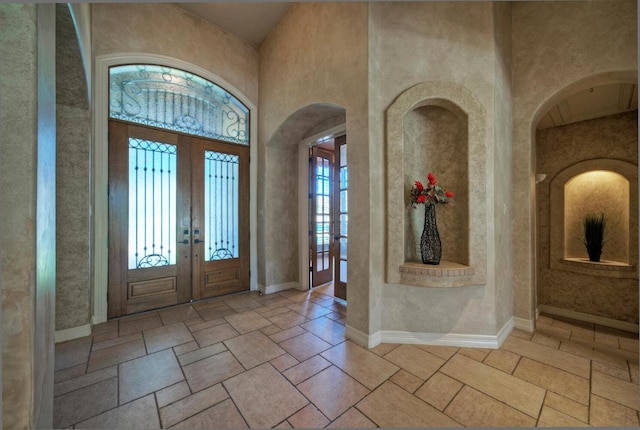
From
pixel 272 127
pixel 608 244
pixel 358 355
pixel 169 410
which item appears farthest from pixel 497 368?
pixel 272 127

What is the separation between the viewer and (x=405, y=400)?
1.75 meters

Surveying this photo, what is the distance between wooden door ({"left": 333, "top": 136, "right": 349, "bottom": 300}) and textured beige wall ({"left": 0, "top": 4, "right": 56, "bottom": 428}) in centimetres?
327

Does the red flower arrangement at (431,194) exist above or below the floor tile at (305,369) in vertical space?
above

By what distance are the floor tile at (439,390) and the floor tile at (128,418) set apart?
183 cm

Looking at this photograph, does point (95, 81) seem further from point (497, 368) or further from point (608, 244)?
point (608, 244)

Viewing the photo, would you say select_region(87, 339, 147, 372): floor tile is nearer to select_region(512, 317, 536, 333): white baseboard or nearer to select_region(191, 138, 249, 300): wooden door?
select_region(191, 138, 249, 300): wooden door

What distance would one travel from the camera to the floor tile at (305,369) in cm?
199

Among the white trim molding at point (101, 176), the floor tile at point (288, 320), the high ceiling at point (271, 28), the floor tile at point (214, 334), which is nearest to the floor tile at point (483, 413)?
the floor tile at point (288, 320)

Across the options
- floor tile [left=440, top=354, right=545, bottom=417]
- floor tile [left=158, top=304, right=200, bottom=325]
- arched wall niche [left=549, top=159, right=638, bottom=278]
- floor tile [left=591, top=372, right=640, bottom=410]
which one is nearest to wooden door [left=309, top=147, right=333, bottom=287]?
floor tile [left=158, top=304, right=200, bottom=325]

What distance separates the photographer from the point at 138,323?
9.86ft

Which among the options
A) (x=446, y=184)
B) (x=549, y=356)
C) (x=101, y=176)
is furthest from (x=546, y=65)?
(x=101, y=176)

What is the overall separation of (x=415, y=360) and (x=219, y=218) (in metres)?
3.34

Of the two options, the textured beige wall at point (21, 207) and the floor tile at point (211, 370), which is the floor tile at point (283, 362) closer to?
the floor tile at point (211, 370)

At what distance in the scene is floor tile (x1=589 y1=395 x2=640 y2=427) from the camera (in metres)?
1.59
